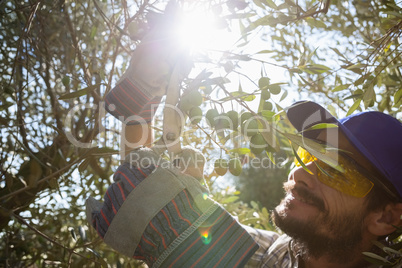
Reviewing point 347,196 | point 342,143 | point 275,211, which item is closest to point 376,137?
point 342,143

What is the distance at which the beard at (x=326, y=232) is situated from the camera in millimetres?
1571

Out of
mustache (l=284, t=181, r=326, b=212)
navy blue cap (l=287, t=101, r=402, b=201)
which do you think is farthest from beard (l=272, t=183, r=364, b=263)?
navy blue cap (l=287, t=101, r=402, b=201)

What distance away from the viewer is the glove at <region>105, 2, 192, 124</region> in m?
1.05

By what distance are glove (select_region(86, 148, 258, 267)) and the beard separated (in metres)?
0.56

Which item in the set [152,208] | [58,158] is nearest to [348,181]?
[152,208]

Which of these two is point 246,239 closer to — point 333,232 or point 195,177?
point 195,177

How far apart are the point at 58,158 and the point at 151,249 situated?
2.87ft

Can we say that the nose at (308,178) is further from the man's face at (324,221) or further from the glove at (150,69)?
the glove at (150,69)

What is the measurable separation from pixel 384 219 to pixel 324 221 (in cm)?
24

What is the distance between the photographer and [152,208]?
3.24 feet

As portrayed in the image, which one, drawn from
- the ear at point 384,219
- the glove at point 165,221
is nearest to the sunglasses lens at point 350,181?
the ear at point 384,219

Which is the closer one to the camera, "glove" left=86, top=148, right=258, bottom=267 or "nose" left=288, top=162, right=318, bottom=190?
"glove" left=86, top=148, right=258, bottom=267

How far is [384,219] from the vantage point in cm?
156

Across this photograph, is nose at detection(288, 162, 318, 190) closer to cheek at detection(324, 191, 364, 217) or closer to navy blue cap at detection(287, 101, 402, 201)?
cheek at detection(324, 191, 364, 217)
